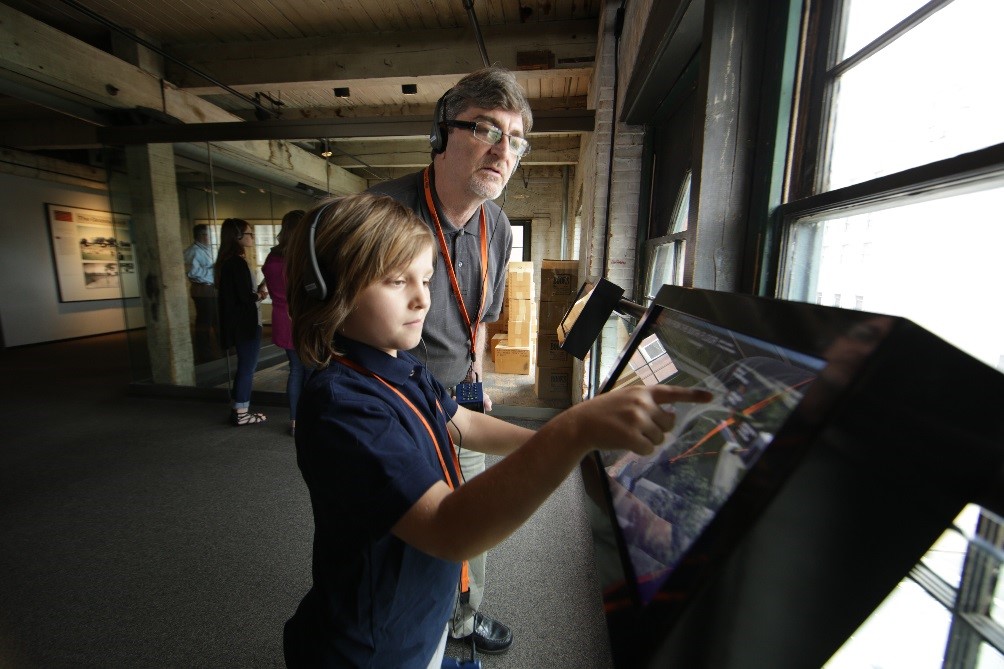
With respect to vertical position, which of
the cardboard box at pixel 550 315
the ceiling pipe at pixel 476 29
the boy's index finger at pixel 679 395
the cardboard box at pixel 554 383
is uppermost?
the ceiling pipe at pixel 476 29

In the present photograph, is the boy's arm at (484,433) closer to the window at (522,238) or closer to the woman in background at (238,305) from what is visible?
the woman in background at (238,305)

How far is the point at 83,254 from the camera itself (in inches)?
320

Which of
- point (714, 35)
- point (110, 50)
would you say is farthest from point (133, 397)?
point (714, 35)

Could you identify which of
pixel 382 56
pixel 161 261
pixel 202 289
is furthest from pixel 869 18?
pixel 202 289

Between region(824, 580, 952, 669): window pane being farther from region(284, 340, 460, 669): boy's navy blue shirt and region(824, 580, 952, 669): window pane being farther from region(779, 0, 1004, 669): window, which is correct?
region(284, 340, 460, 669): boy's navy blue shirt

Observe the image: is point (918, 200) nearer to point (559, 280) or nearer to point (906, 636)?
point (906, 636)

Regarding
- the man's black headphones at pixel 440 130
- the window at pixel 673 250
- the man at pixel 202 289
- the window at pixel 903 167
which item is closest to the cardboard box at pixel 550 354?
the window at pixel 673 250

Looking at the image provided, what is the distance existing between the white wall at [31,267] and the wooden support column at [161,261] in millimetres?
4593

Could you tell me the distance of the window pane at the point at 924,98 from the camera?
0.60 metres

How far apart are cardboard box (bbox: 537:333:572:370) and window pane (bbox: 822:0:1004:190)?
3448 mm

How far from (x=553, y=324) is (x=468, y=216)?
9.32 feet

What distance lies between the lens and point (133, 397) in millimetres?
4746

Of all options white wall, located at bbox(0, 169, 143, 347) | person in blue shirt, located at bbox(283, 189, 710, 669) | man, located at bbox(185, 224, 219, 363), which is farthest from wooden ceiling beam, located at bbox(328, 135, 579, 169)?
person in blue shirt, located at bbox(283, 189, 710, 669)

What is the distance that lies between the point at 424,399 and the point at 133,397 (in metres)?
5.43
